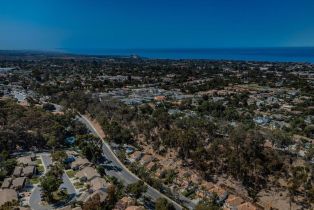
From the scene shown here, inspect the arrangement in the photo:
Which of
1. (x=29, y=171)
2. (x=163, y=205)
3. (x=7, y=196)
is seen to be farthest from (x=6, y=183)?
(x=163, y=205)

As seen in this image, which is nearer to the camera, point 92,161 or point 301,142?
point 92,161

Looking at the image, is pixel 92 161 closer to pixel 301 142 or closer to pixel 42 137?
pixel 42 137

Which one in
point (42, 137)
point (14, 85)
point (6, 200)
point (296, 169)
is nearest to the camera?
point (6, 200)

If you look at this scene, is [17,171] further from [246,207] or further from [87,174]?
[246,207]

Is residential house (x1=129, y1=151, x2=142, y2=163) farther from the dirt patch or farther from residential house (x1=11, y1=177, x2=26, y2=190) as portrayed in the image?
residential house (x1=11, y1=177, x2=26, y2=190)

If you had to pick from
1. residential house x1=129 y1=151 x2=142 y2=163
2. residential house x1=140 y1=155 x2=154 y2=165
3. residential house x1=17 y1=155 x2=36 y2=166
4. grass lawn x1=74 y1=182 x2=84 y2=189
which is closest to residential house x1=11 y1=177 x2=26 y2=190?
residential house x1=17 y1=155 x2=36 y2=166

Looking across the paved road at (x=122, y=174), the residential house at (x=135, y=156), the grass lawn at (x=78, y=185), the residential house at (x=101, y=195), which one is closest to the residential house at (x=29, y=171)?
the grass lawn at (x=78, y=185)

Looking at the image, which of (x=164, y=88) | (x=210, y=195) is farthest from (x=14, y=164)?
(x=164, y=88)
